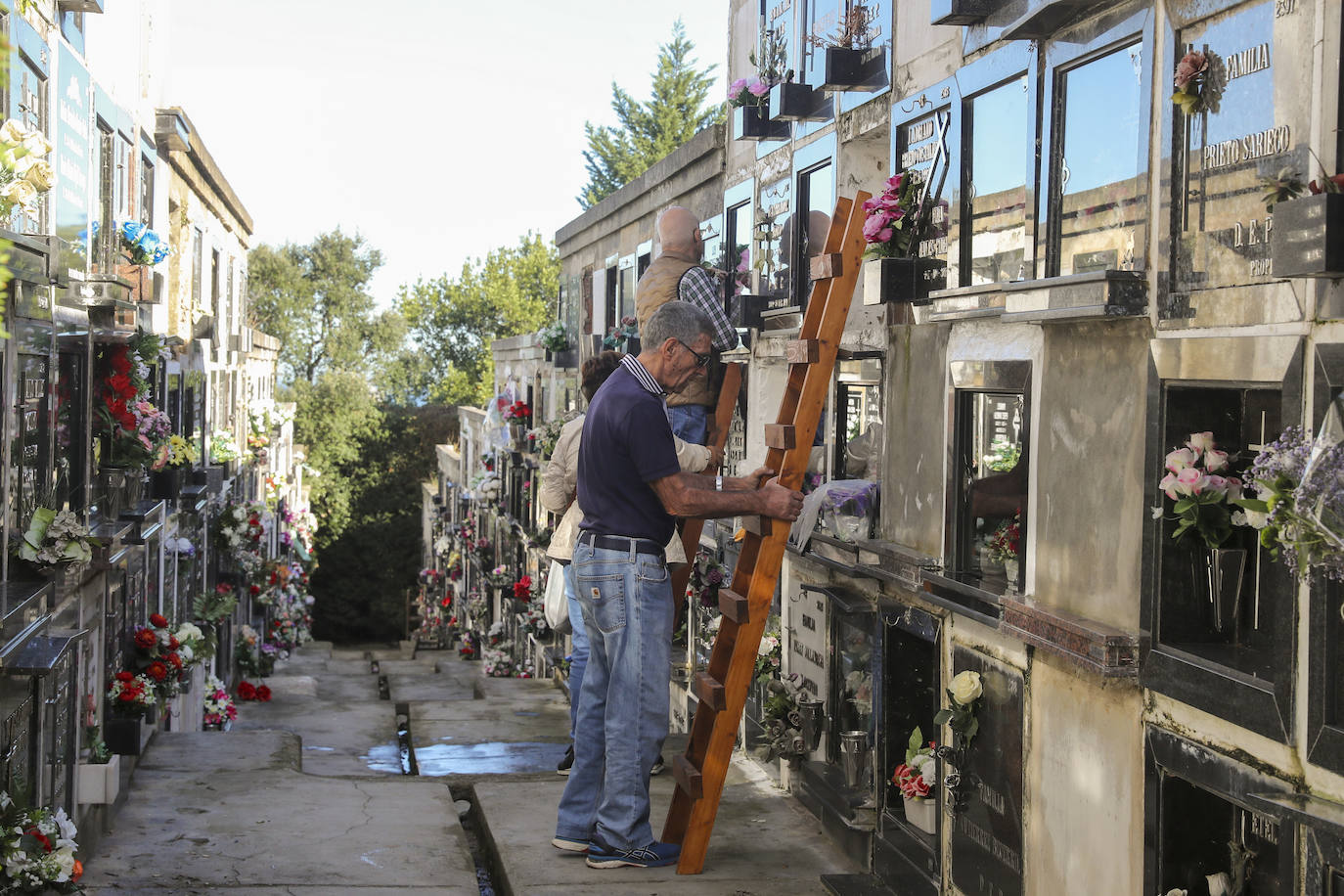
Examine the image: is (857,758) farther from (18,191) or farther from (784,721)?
(18,191)

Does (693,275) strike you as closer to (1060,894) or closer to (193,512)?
(1060,894)

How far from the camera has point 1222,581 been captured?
196 inches

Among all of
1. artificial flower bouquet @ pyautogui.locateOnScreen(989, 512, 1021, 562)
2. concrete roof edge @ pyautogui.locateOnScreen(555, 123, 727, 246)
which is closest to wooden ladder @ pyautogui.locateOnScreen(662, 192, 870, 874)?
artificial flower bouquet @ pyautogui.locateOnScreen(989, 512, 1021, 562)

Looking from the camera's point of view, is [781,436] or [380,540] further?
[380,540]

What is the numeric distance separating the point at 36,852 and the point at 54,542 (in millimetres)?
2616

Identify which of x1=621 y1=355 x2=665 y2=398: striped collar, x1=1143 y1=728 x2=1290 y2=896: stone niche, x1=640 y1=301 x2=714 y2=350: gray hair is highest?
x1=640 y1=301 x2=714 y2=350: gray hair

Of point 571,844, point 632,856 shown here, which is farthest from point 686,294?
point 632,856

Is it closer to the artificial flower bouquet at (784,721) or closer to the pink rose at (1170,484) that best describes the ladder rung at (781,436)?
the pink rose at (1170,484)

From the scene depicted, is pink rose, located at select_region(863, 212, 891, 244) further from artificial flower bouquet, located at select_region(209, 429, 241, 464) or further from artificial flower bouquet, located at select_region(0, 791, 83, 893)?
artificial flower bouquet, located at select_region(209, 429, 241, 464)

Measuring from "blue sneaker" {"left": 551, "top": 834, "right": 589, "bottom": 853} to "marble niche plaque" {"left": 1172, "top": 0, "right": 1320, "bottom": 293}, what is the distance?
3827 millimetres

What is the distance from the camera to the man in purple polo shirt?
630cm

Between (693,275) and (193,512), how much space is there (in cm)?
1248

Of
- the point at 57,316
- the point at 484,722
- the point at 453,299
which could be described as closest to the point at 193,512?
the point at 484,722

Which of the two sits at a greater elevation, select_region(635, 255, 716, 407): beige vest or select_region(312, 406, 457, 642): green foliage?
select_region(635, 255, 716, 407): beige vest
